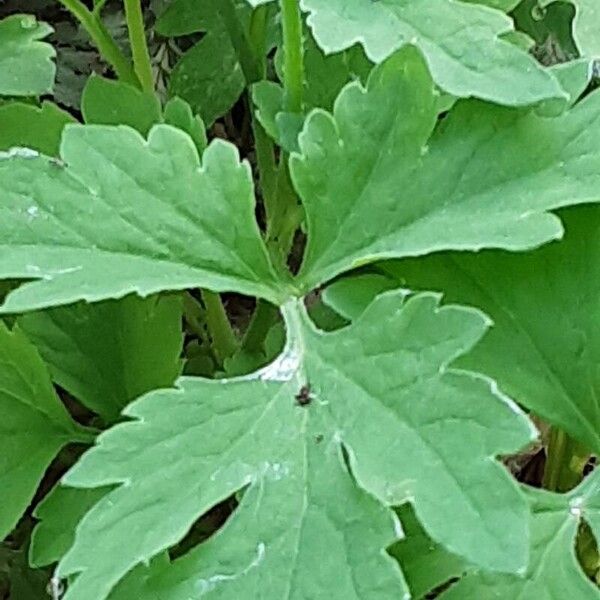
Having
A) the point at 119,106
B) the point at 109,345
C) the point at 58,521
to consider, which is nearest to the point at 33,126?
the point at 119,106

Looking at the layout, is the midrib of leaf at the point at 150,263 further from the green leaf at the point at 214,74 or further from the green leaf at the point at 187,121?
the green leaf at the point at 214,74

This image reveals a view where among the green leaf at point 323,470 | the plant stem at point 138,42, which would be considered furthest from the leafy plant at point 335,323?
the plant stem at point 138,42

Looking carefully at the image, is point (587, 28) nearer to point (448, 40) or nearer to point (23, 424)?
point (448, 40)

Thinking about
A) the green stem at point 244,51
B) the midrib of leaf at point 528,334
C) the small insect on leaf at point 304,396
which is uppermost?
the green stem at point 244,51

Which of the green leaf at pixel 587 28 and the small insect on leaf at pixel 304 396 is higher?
the green leaf at pixel 587 28

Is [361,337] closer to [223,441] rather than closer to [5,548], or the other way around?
[223,441]

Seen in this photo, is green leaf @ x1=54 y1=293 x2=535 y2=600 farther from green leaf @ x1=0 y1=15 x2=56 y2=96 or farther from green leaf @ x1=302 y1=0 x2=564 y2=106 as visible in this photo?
green leaf @ x1=0 y1=15 x2=56 y2=96
